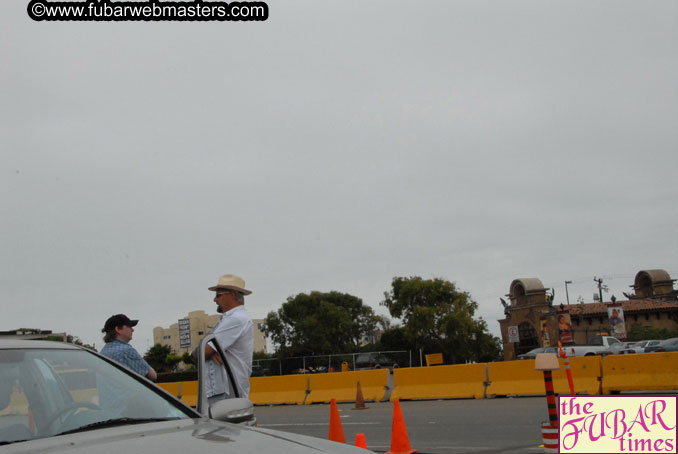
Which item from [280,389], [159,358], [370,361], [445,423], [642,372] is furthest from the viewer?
[159,358]

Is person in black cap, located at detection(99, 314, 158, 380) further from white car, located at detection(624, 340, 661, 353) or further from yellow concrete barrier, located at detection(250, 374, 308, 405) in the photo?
white car, located at detection(624, 340, 661, 353)

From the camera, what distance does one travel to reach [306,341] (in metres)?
77.9

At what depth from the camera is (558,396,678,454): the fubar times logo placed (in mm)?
5086

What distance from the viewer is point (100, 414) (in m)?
3.02

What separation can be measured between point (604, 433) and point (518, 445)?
5.13 metres

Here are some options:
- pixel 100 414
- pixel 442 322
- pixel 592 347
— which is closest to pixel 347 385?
pixel 100 414

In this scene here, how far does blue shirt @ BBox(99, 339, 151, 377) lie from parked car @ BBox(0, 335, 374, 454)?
2264 mm

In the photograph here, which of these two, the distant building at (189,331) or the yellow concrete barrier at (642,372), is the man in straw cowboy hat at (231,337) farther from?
the distant building at (189,331)

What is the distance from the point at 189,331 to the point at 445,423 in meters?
74.7

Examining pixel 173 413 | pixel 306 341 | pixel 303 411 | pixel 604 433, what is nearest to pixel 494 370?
pixel 303 411

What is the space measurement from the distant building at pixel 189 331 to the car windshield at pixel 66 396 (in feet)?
232

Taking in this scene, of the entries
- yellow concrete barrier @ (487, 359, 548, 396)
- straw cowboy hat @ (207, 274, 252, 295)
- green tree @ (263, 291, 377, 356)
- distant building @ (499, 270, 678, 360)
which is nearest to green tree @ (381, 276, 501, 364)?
distant building @ (499, 270, 678, 360)

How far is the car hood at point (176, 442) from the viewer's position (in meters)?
2.48

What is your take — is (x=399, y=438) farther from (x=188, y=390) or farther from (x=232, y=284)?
(x=188, y=390)
